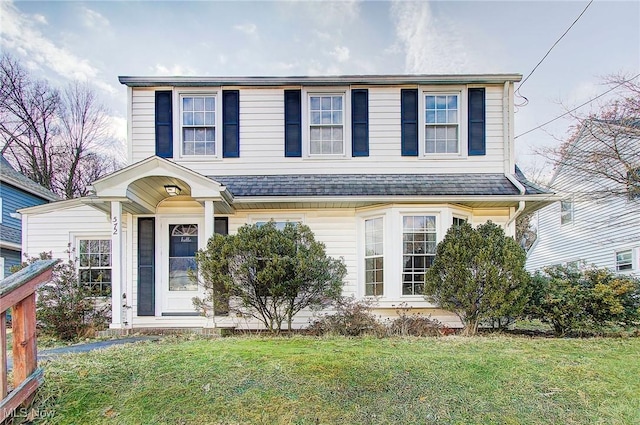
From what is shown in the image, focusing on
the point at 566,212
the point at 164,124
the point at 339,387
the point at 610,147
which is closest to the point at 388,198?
the point at 339,387

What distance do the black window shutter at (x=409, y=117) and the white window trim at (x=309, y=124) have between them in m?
1.23

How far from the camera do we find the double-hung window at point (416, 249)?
24.9ft

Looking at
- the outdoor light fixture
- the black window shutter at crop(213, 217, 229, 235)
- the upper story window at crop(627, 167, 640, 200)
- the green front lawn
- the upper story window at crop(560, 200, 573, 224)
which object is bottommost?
the green front lawn

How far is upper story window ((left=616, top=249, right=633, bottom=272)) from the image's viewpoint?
12.5 m

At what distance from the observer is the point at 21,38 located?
1005 centimetres

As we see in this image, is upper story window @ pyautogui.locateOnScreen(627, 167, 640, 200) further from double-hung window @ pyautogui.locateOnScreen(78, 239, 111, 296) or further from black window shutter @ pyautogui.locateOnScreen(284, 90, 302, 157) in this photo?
double-hung window @ pyautogui.locateOnScreen(78, 239, 111, 296)

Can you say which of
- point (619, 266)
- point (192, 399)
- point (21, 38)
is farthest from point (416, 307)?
point (21, 38)

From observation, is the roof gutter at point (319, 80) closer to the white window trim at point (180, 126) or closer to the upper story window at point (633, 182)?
the white window trim at point (180, 126)

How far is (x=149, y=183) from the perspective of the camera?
23.5 feet

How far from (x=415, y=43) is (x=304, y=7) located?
3.20m

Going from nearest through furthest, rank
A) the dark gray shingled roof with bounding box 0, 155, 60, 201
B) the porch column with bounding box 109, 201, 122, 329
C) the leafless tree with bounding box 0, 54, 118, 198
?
the porch column with bounding box 109, 201, 122, 329, the dark gray shingled roof with bounding box 0, 155, 60, 201, the leafless tree with bounding box 0, 54, 118, 198

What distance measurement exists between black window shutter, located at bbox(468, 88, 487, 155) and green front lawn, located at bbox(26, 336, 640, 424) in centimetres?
493

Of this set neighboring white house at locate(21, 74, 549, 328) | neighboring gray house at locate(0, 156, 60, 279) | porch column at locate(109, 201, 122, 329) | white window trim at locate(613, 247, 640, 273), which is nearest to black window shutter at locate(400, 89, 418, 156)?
neighboring white house at locate(21, 74, 549, 328)

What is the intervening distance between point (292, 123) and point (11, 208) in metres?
12.3
